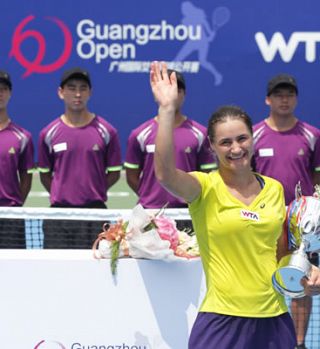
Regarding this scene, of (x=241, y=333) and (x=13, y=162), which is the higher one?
(x=13, y=162)

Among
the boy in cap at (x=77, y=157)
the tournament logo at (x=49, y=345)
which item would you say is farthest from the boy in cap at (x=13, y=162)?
the tournament logo at (x=49, y=345)

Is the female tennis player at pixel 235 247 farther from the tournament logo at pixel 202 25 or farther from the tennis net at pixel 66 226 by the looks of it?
the tournament logo at pixel 202 25

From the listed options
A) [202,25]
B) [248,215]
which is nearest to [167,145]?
[248,215]

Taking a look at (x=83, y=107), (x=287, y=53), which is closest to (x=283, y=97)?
(x=83, y=107)

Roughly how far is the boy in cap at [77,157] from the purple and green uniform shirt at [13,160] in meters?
0.12

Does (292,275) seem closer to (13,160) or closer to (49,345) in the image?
(49,345)

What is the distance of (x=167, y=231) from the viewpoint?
5.60 meters

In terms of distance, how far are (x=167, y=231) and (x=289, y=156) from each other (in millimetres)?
1969

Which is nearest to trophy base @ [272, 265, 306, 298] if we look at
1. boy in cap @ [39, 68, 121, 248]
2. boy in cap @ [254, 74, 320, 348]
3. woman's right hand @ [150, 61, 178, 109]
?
woman's right hand @ [150, 61, 178, 109]

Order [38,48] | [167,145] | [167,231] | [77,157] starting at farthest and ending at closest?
[38,48] → [77,157] → [167,231] → [167,145]

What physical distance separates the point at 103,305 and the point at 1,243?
70.2 inches

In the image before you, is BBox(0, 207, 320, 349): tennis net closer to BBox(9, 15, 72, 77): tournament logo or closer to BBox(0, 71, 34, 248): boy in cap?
BBox(0, 71, 34, 248): boy in cap

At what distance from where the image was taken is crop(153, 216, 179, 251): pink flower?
557 centimetres

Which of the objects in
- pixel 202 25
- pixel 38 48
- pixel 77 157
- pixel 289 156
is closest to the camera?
pixel 289 156
